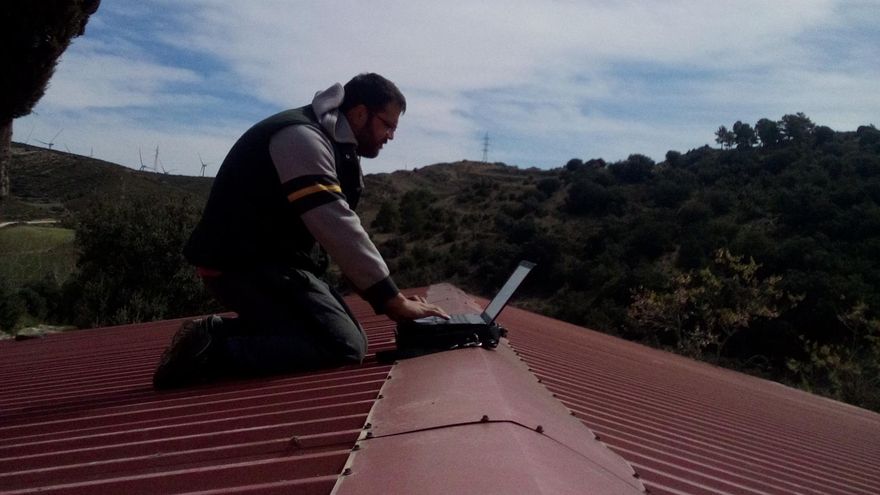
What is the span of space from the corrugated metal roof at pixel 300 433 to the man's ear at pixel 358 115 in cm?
108

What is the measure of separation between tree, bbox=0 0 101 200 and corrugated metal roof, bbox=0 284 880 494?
274 inches

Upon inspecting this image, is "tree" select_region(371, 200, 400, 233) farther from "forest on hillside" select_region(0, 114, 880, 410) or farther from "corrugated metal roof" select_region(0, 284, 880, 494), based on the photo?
"corrugated metal roof" select_region(0, 284, 880, 494)

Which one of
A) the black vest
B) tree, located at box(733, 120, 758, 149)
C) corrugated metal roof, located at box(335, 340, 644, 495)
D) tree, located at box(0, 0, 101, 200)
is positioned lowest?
corrugated metal roof, located at box(335, 340, 644, 495)

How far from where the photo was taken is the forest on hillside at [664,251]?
17844 millimetres

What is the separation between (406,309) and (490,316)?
49 centimetres

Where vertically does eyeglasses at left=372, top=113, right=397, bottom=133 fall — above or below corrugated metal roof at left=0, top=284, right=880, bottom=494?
above

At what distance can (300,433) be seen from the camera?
2.31m

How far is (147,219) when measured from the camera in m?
→ 17.9

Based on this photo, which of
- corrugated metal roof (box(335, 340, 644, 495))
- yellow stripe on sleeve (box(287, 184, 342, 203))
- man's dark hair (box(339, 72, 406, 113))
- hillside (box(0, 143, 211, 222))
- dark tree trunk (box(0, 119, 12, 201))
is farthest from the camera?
hillside (box(0, 143, 211, 222))

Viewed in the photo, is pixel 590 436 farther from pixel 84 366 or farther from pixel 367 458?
pixel 84 366

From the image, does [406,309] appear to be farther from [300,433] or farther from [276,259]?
[300,433]

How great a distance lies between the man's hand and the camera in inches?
126

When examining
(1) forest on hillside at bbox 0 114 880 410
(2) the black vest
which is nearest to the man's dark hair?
(2) the black vest

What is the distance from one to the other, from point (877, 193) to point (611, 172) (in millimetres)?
16578
